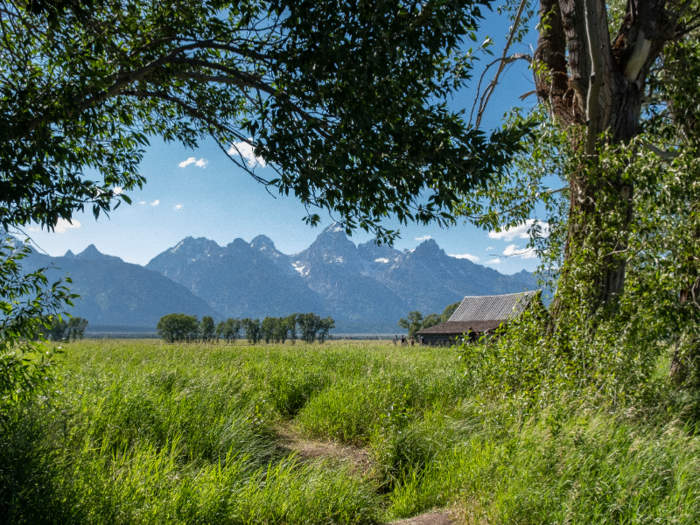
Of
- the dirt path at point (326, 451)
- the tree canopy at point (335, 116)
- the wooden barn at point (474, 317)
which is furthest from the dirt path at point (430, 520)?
the wooden barn at point (474, 317)

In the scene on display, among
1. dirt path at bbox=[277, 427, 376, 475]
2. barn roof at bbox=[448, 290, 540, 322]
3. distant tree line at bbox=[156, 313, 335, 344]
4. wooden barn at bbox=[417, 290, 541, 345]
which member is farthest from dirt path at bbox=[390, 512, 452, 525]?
A: distant tree line at bbox=[156, 313, 335, 344]

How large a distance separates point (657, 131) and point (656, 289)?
4303 millimetres

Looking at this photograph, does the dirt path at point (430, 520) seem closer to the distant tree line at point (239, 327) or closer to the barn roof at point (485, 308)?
the barn roof at point (485, 308)

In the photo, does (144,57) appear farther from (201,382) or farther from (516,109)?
(516,109)

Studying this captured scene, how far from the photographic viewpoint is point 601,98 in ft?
23.2

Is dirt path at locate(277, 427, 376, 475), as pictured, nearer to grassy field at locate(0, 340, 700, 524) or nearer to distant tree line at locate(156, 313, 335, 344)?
grassy field at locate(0, 340, 700, 524)

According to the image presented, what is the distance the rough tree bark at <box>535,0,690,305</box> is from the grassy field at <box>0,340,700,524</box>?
8.28 feet

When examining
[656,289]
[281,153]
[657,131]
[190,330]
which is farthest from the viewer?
[190,330]

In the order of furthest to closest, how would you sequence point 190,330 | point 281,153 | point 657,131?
1. point 190,330
2. point 657,131
3. point 281,153

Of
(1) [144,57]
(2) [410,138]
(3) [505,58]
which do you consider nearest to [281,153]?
(2) [410,138]

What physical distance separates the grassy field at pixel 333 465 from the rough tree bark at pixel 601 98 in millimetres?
2524

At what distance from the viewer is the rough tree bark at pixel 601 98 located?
656cm

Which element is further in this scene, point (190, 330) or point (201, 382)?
point (190, 330)

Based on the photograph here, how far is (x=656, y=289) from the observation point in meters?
5.70
